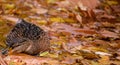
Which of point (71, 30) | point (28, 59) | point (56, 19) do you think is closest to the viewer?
point (28, 59)

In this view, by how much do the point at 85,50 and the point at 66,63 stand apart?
2.25 feet

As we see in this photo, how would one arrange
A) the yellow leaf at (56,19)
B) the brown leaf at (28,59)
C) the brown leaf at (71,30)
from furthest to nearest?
the yellow leaf at (56,19) → the brown leaf at (71,30) → the brown leaf at (28,59)

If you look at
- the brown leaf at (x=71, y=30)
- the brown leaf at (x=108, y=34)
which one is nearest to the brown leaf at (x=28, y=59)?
the brown leaf at (x=71, y=30)

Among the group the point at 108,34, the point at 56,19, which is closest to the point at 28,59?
the point at 108,34

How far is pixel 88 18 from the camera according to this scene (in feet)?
25.4

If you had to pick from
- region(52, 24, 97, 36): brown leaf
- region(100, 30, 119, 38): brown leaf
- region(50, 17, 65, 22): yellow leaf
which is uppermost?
region(50, 17, 65, 22): yellow leaf

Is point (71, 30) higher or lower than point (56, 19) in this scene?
lower

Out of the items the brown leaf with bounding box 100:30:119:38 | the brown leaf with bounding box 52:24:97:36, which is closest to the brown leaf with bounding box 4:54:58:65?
the brown leaf with bounding box 52:24:97:36

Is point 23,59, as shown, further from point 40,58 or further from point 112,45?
point 112,45

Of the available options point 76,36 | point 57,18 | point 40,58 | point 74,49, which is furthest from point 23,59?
point 57,18

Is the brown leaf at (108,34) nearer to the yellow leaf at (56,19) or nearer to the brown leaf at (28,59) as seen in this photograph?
the yellow leaf at (56,19)

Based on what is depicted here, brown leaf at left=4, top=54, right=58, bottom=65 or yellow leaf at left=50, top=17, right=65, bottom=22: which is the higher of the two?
yellow leaf at left=50, top=17, right=65, bottom=22

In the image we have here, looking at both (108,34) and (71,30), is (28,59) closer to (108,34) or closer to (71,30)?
(71,30)

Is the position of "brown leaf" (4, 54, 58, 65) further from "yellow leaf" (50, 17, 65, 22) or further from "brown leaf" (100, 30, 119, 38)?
"yellow leaf" (50, 17, 65, 22)
